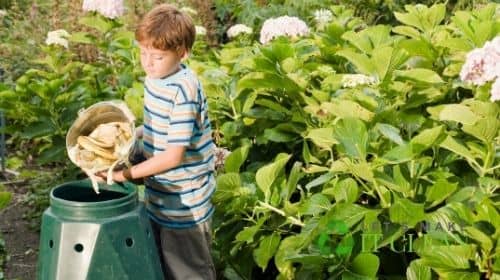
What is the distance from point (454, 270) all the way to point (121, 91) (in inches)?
79.4

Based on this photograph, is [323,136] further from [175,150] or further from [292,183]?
[175,150]

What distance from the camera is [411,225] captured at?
234 centimetres

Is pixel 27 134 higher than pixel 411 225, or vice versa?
pixel 411 225

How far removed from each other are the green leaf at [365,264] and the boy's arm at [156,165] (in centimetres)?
63

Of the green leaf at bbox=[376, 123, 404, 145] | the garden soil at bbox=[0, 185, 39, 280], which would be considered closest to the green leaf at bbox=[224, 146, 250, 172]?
the green leaf at bbox=[376, 123, 404, 145]

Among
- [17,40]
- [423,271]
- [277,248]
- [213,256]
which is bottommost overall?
[17,40]

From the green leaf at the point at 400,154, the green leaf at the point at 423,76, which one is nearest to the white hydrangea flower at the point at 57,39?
the green leaf at the point at 423,76

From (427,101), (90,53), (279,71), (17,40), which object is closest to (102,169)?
(279,71)

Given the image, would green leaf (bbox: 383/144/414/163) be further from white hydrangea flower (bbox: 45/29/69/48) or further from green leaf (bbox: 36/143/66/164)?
white hydrangea flower (bbox: 45/29/69/48)

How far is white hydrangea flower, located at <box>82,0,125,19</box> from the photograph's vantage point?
3977 millimetres

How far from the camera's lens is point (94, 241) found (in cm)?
220

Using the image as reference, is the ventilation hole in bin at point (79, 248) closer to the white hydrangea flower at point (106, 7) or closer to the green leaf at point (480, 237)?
the green leaf at point (480, 237)

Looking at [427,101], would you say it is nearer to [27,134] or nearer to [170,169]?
[170,169]

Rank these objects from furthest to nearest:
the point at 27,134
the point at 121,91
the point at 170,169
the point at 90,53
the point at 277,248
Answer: the point at 90,53 → the point at 121,91 → the point at 27,134 → the point at 277,248 → the point at 170,169
